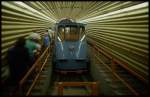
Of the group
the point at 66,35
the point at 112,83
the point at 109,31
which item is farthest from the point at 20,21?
the point at 66,35

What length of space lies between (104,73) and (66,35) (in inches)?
188

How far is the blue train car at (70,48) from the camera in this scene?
50.8ft

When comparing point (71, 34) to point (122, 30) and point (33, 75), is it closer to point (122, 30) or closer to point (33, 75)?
point (122, 30)

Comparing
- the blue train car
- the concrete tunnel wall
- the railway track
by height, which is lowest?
the railway track

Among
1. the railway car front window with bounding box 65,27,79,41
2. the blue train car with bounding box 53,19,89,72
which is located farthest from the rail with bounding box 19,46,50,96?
the railway car front window with bounding box 65,27,79,41

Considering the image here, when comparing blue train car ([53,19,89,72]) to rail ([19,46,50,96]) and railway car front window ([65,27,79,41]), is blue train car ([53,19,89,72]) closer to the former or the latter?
railway car front window ([65,27,79,41])

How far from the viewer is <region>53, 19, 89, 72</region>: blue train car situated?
50.8 feet

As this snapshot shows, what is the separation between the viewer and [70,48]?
15.7 meters

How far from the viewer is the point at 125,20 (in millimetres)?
10789

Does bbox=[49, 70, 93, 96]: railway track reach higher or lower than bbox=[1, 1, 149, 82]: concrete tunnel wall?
lower

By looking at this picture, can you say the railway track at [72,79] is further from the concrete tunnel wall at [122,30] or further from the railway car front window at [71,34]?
the concrete tunnel wall at [122,30]

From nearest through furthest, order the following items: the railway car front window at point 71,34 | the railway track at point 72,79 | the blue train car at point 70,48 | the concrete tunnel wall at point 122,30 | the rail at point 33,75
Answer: the rail at point 33,75 → the concrete tunnel wall at point 122,30 → the railway track at point 72,79 → the blue train car at point 70,48 → the railway car front window at point 71,34

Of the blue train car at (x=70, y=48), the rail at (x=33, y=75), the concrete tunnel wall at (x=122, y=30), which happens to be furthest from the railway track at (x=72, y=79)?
the concrete tunnel wall at (x=122, y=30)

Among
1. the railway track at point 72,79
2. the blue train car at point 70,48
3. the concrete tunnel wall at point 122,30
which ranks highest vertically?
the concrete tunnel wall at point 122,30
